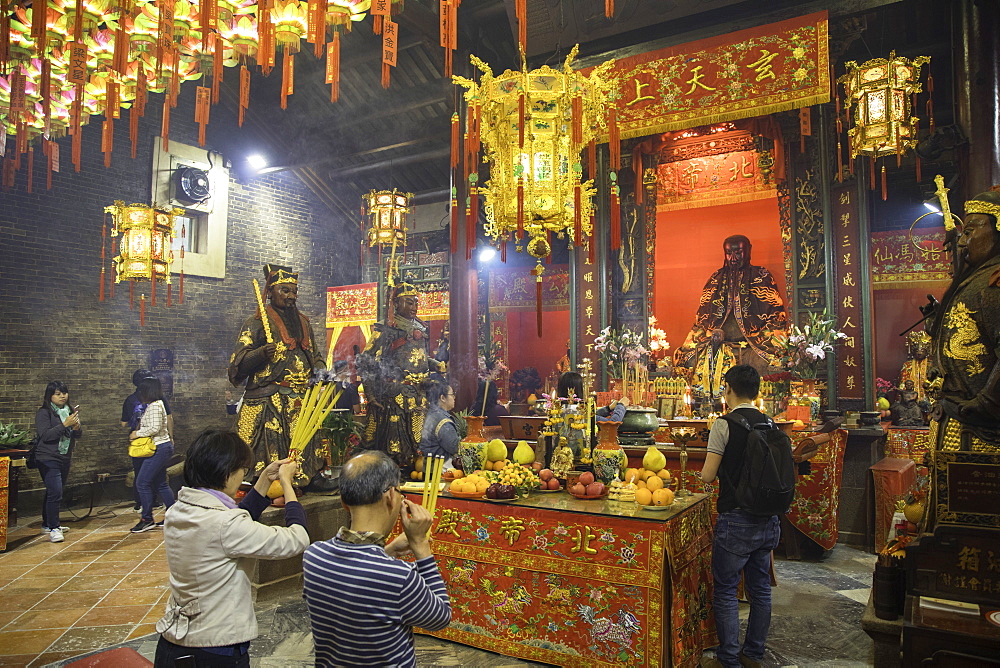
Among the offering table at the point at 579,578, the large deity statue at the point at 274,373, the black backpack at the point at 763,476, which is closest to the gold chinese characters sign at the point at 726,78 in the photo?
the large deity statue at the point at 274,373

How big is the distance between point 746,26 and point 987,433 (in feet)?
18.7

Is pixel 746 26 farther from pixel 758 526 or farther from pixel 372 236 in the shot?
pixel 372 236

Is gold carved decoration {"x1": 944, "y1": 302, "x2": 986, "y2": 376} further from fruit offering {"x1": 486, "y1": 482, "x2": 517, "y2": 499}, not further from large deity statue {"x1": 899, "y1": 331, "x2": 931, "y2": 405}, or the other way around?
large deity statue {"x1": 899, "y1": 331, "x2": 931, "y2": 405}

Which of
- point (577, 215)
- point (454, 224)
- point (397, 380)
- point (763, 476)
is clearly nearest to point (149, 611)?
point (397, 380)

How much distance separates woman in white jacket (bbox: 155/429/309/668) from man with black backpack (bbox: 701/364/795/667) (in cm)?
208

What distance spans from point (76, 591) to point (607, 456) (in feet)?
13.2

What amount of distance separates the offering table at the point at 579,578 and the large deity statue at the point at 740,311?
5619mm

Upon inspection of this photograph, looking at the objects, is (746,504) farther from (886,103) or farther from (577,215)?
(886,103)

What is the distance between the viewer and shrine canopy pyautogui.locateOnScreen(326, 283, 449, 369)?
12.2 metres

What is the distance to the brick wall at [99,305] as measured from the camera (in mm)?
8250

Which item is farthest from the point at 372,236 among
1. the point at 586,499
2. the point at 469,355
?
the point at 586,499

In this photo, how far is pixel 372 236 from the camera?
10.8 meters

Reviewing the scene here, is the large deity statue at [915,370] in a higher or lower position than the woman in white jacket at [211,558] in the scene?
higher

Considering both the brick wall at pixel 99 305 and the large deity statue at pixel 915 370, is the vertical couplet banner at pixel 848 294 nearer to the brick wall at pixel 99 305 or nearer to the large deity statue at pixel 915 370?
the large deity statue at pixel 915 370
